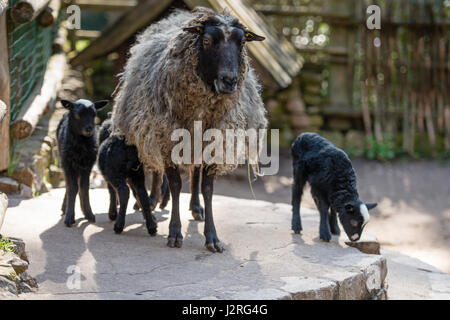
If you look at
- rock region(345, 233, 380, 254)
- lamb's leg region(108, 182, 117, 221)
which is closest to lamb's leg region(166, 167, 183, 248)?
lamb's leg region(108, 182, 117, 221)

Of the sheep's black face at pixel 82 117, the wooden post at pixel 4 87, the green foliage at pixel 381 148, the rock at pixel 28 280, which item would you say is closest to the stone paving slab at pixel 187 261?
the rock at pixel 28 280

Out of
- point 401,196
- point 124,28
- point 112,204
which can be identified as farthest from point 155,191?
point 401,196

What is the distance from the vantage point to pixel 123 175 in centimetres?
543

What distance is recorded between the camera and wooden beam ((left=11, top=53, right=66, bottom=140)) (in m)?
6.46

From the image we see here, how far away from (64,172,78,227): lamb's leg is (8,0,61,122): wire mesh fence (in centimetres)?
151

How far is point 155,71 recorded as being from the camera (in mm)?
5363

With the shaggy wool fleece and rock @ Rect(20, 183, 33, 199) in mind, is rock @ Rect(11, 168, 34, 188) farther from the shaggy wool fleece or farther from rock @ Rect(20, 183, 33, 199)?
the shaggy wool fleece

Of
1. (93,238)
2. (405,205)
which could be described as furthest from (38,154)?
(405,205)

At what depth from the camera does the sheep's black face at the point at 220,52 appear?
4.67m

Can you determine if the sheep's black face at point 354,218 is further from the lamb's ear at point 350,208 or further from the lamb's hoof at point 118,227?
the lamb's hoof at point 118,227

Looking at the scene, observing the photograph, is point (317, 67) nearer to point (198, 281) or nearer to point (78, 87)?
point (78, 87)

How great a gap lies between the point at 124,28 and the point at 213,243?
5.47 meters
